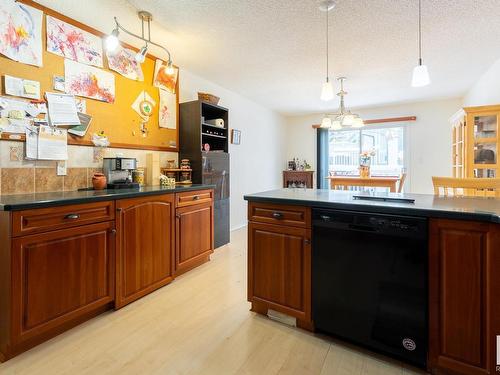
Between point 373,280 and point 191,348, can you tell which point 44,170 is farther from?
point 373,280

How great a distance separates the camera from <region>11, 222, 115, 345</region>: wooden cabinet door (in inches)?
58.2

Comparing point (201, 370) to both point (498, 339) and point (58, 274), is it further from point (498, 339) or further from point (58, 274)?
point (498, 339)

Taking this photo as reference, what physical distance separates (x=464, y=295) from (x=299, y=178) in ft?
15.9

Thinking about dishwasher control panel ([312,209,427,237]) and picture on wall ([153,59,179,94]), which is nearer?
dishwasher control panel ([312,209,427,237])

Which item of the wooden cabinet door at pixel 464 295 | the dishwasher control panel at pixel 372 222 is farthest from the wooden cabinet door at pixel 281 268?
the wooden cabinet door at pixel 464 295

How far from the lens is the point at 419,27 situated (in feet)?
7.72

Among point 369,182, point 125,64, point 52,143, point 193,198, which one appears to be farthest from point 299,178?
point 52,143

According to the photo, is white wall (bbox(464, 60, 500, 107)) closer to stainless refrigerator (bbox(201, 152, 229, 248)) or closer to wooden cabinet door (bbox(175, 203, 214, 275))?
stainless refrigerator (bbox(201, 152, 229, 248))

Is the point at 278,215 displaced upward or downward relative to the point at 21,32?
downward

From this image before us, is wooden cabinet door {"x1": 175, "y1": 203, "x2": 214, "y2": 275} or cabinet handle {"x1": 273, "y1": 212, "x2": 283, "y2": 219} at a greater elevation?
cabinet handle {"x1": 273, "y1": 212, "x2": 283, "y2": 219}

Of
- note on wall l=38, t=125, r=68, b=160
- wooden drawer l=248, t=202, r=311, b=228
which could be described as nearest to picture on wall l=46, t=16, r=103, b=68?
note on wall l=38, t=125, r=68, b=160

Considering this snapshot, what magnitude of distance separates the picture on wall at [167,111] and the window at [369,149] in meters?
3.95

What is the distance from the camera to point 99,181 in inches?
90.4

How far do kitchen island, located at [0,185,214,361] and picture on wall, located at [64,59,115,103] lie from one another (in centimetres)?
96
